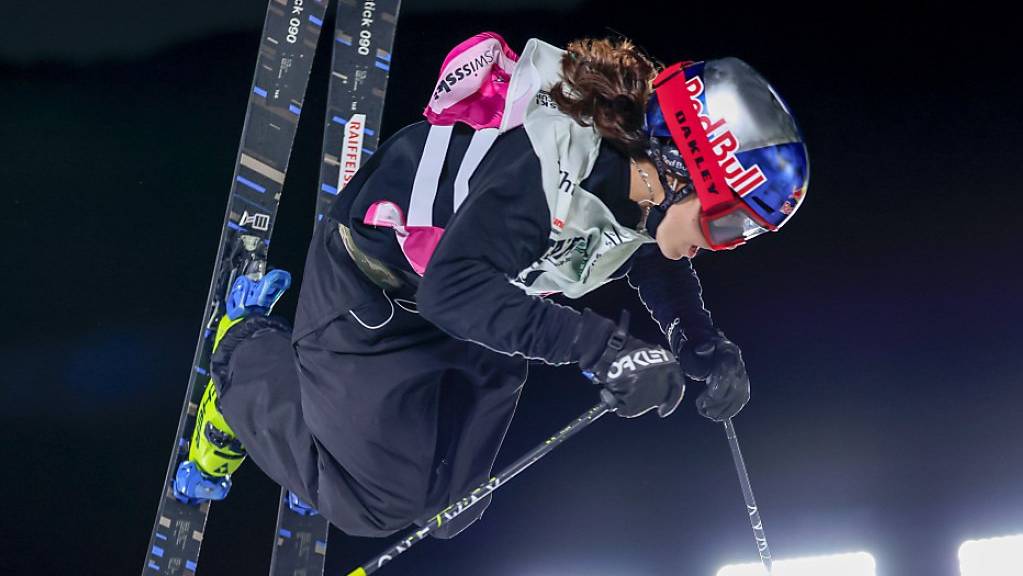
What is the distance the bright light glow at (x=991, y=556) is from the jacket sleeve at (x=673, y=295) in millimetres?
1275

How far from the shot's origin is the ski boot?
2.38m

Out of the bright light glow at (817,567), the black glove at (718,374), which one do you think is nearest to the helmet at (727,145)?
the black glove at (718,374)

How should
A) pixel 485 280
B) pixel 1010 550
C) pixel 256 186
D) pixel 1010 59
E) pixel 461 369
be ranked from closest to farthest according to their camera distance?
pixel 485 280 → pixel 461 369 → pixel 256 186 → pixel 1010 550 → pixel 1010 59

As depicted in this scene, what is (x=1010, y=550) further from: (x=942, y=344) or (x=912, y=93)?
(x=912, y=93)

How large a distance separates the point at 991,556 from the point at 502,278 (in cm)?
195

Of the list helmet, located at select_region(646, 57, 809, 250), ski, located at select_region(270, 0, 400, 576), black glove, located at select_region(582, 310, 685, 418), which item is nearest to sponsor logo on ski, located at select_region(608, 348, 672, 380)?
black glove, located at select_region(582, 310, 685, 418)

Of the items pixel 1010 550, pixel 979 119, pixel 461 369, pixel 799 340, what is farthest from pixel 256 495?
pixel 979 119

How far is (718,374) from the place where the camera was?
6.47 feet

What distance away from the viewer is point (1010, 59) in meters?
3.04

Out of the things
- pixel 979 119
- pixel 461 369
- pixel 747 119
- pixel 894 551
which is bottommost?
pixel 894 551

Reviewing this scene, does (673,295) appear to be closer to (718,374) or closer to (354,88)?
(718,374)

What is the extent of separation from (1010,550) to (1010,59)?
4.47 feet

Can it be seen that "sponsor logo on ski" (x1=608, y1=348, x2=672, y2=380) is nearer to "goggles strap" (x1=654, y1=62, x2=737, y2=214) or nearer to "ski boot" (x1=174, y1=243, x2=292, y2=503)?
"goggles strap" (x1=654, y1=62, x2=737, y2=214)

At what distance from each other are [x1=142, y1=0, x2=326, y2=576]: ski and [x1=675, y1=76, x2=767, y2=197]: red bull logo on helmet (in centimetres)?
133
